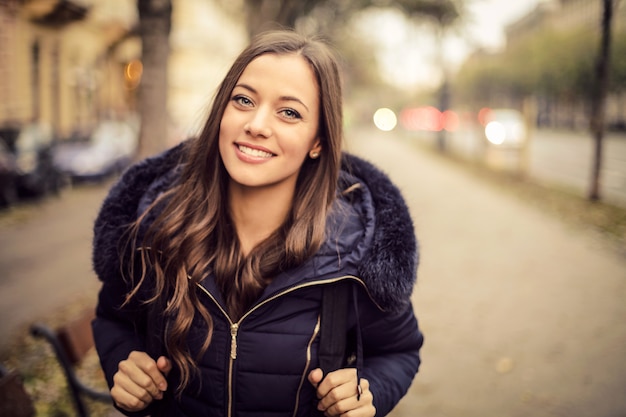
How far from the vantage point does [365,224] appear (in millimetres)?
1842

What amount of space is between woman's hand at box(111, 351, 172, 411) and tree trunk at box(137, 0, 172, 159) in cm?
357

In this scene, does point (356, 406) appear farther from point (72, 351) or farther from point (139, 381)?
point (72, 351)

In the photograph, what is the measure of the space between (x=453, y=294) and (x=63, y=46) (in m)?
22.9

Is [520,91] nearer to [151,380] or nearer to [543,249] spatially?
[543,249]

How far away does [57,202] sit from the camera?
13.1 metres

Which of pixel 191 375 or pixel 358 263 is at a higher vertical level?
pixel 358 263

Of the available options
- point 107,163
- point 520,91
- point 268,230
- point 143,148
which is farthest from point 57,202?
point 520,91

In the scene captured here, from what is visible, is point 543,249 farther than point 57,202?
No

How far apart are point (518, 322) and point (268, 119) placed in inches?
175

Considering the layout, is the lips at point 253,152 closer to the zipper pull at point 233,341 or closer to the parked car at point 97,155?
the zipper pull at point 233,341

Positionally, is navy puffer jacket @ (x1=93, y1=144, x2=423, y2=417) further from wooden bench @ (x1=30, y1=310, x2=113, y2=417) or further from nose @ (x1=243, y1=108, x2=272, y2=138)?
wooden bench @ (x1=30, y1=310, x2=113, y2=417)

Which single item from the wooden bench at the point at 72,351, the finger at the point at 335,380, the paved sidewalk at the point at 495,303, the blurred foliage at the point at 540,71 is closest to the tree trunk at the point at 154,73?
the paved sidewalk at the point at 495,303

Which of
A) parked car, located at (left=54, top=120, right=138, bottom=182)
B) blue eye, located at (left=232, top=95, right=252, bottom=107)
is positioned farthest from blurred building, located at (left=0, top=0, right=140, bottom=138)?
blue eye, located at (left=232, top=95, right=252, bottom=107)

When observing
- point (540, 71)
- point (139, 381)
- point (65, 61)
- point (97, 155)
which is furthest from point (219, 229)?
point (540, 71)
